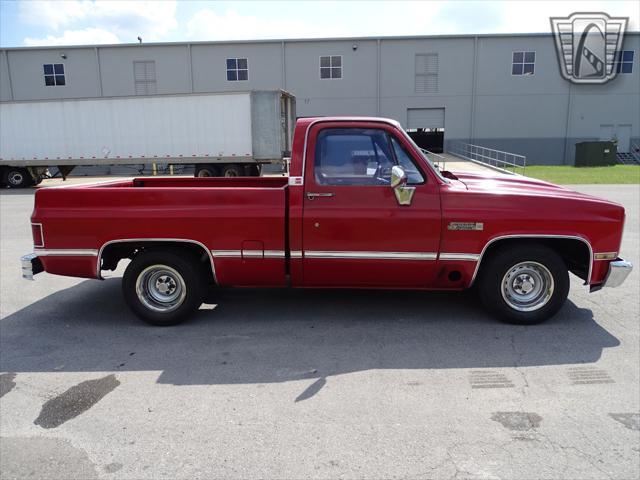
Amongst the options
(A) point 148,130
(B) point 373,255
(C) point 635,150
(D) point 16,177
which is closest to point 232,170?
(A) point 148,130

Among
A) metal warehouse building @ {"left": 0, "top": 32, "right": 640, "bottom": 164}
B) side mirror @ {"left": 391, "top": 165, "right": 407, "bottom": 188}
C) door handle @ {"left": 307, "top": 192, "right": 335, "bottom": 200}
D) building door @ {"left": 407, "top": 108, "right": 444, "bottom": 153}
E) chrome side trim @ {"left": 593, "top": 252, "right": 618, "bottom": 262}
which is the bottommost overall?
chrome side trim @ {"left": 593, "top": 252, "right": 618, "bottom": 262}

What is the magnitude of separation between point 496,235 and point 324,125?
6.38 ft

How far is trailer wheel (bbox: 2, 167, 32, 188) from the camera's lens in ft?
76.4

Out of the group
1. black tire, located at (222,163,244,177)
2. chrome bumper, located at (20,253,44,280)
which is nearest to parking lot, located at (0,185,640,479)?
chrome bumper, located at (20,253,44,280)

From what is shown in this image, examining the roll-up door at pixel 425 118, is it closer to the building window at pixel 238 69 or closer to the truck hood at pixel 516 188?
the building window at pixel 238 69

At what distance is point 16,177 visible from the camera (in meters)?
23.3

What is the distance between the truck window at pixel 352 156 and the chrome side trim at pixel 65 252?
2.39m

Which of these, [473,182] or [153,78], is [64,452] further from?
[153,78]

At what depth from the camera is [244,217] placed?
186 inches

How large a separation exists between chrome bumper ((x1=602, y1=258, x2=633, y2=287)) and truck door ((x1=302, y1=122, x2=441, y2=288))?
169 centimetres

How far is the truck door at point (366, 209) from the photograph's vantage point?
4.64m

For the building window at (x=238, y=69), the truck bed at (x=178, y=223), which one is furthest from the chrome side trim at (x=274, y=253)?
the building window at (x=238, y=69)

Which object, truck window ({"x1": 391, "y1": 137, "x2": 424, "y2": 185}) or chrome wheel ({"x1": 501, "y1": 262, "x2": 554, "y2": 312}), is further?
chrome wheel ({"x1": 501, "y1": 262, "x2": 554, "y2": 312})

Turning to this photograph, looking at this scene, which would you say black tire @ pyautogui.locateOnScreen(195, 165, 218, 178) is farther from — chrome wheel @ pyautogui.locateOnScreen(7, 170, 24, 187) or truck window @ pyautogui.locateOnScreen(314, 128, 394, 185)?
truck window @ pyautogui.locateOnScreen(314, 128, 394, 185)
